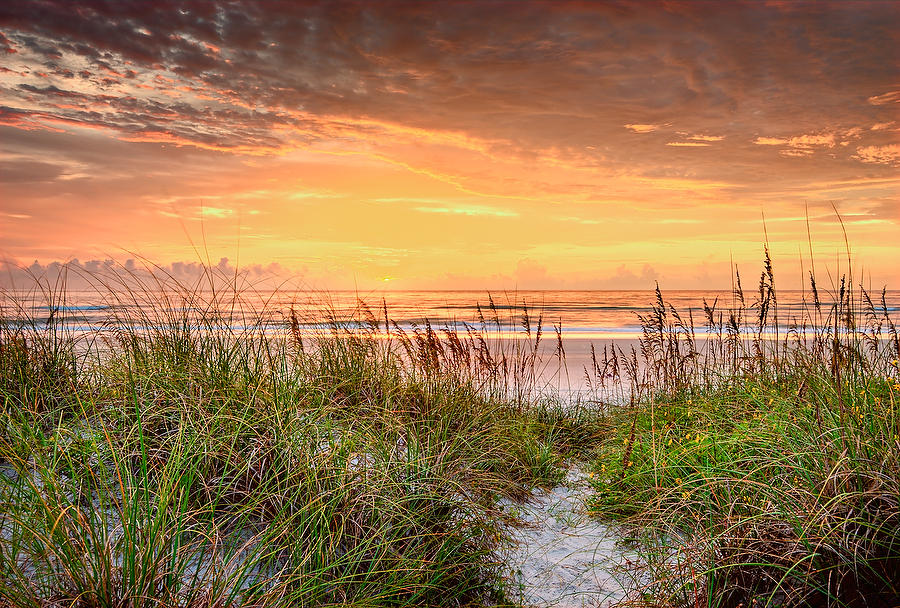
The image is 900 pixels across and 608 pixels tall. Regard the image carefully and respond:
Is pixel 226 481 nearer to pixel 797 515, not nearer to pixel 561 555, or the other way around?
pixel 561 555

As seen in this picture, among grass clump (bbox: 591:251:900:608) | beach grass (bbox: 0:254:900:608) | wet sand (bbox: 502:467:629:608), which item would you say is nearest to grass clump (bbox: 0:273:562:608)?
beach grass (bbox: 0:254:900:608)

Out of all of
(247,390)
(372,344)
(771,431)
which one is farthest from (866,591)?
(372,344)

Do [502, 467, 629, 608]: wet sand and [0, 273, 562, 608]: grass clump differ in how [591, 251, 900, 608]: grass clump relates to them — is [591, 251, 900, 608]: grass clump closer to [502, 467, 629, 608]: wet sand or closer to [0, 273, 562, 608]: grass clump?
[502, 467, 629, 608]: wet sand

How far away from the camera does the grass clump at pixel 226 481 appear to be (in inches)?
102

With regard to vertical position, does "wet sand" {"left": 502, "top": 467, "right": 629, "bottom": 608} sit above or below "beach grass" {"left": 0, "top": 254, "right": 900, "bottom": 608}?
below

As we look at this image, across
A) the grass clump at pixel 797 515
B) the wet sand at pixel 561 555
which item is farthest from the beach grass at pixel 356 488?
the wet sand at pixel 561 555

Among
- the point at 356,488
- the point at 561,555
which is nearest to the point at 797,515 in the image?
the point at 561,555

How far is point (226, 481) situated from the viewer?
3.61 metres

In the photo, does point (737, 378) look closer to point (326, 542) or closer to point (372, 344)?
point (372, 344)

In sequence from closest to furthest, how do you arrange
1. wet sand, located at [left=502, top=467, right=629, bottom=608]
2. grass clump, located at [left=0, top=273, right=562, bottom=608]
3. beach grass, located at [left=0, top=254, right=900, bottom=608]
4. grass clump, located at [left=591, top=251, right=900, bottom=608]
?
grass clump, located at [left=0, top=273, right=562, bottom=608], beach grass, located at [left=0, top=254, right=900, bottom=608], grass clump, located at [left=591, top=251, right=900, bottom=608], wet sand, located at [left=502, top=467, right=629, bottom=608]

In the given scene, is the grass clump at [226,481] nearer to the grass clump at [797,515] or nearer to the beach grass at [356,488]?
the beach grass at [356,488]

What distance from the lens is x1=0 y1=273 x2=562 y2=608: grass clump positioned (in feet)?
8.54

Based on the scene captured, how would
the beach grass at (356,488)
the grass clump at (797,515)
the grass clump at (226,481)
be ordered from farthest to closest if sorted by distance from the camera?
the grass clump at (797,515), the beach grass at (356,488), the grass clump at (226,481)

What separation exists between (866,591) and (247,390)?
3.77 m
